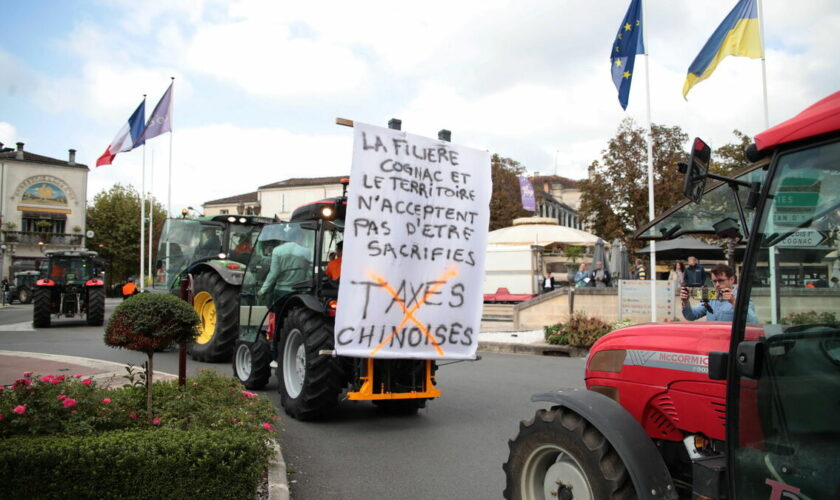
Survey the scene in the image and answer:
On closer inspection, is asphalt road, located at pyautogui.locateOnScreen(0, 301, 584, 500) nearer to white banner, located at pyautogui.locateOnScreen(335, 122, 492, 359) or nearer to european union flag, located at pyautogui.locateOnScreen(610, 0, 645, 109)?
white banner, located at pyautogui.locateOnScreen(335, 122, 492, 359)

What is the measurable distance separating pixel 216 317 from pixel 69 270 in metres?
12.3

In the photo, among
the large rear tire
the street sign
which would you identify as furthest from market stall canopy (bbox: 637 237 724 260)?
the large rear tire

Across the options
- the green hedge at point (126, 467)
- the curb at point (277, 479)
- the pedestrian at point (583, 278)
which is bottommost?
the curb at point (277, 479)

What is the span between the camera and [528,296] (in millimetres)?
25406

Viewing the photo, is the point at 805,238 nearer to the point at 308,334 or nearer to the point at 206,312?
the point at 308,334

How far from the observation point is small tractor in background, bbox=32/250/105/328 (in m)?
20.4

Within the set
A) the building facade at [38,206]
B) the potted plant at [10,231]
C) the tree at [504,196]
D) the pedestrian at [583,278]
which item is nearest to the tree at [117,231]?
the building facade at [38,206]

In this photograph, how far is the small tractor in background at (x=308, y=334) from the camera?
22.2 feet

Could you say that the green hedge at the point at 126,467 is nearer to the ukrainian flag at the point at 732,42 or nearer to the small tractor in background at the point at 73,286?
the ukrainian flag at the point at 732,42

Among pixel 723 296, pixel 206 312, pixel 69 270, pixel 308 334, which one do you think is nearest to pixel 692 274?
pixel 723 296

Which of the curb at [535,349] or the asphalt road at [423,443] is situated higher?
the curb at [535,349]

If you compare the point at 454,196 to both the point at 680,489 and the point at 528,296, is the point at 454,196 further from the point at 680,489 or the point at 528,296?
the point at 528,296

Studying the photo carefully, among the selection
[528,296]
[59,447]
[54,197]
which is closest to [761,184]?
[59,447]

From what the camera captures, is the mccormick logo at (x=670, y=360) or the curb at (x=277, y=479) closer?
the mccormick logo at (x=670, y=360)
